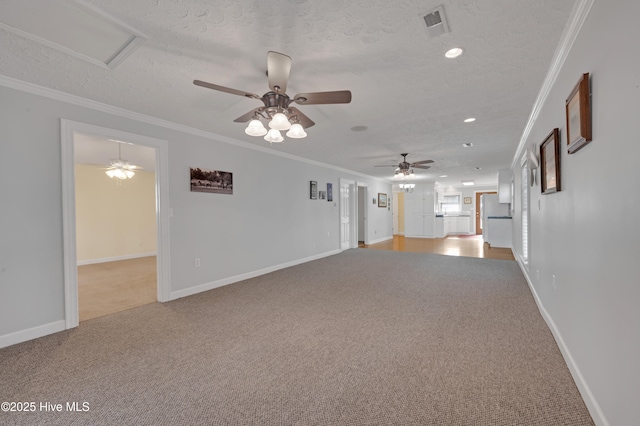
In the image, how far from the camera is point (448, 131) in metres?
4.29

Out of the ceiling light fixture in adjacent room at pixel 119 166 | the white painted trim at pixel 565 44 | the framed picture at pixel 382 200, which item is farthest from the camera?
the framed picture at pixel 382 200

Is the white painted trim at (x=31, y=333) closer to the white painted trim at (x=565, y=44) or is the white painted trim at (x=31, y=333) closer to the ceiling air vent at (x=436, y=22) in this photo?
the ceiling air vent at (x=436, y=22)

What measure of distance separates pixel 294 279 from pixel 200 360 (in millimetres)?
2637

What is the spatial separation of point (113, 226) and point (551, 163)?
28.4ft

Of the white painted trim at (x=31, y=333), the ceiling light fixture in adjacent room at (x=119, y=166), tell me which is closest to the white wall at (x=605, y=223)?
the white painted trim at (x=31, y=333)

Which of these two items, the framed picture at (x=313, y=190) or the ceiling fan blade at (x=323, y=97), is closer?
the ceiling fan blade at (x=323, y=97)

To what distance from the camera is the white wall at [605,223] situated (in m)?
1.15

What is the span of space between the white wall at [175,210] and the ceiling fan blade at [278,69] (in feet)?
8.02

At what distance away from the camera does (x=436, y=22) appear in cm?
176

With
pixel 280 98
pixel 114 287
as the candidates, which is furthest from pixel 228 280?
pixel 280 98

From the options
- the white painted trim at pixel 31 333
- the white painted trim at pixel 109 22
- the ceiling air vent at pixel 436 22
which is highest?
the white painted trim at pixel 109 22

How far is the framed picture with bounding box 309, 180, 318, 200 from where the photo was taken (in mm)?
6598

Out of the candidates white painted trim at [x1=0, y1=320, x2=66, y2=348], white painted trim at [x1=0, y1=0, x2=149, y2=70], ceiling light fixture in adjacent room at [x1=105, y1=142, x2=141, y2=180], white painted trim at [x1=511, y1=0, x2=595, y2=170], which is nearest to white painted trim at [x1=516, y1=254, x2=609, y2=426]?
white painted trim at [x1=511, y1=0, x2=595, y2=170]

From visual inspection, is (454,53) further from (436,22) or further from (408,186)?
(408,186)
